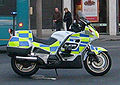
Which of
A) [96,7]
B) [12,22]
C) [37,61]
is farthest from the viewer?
[96,7]

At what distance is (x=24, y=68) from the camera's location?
7555mm

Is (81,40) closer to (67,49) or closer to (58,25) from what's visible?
(67,49)

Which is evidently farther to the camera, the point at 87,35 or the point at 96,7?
the point at 96,7

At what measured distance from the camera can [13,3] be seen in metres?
12.1

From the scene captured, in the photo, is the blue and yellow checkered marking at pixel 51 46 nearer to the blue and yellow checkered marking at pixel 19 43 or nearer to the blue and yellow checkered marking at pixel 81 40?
the blue and yellow checkered marking at pixel 19 43

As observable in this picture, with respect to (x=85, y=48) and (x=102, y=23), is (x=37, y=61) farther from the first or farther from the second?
(x=102, y=23)

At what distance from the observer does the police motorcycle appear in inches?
289

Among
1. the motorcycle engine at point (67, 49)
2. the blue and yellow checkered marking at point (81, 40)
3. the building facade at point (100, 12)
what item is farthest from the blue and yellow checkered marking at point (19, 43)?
the building facade at point (100, 12)

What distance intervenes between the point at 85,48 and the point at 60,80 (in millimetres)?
973

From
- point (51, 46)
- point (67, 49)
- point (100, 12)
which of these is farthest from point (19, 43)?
point (100, 12)

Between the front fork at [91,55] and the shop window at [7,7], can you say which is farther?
the shop window at [7,7]

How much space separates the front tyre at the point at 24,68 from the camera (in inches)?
295

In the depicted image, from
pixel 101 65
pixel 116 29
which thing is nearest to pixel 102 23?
pixel 116 29

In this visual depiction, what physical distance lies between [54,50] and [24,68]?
88cm
